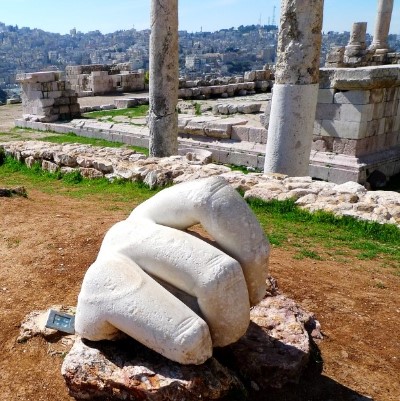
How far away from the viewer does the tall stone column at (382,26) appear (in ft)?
75.4

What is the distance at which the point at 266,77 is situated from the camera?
24.6 m

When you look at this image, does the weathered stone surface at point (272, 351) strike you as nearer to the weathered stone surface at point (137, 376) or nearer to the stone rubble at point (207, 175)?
the weathered stone surface at point (137, 376)

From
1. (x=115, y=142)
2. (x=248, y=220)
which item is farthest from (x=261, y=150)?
(x=248, y=220)

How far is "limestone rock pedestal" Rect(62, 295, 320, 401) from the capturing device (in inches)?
108

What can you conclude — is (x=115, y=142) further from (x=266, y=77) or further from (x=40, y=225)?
(x=266, y=77)

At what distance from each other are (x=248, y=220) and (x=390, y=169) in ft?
28.4

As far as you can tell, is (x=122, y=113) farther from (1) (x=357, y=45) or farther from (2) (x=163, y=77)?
(1) (x=357, y=45)

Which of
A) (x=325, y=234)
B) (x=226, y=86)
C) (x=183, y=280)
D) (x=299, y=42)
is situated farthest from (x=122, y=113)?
(x=183, y=280)

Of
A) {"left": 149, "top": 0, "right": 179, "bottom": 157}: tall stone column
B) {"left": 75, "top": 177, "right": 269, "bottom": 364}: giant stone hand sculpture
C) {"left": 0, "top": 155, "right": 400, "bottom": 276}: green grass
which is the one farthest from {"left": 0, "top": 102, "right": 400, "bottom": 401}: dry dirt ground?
{"left": 149, "top": 0, "right": 179, "bottom": 157}: tall stone column

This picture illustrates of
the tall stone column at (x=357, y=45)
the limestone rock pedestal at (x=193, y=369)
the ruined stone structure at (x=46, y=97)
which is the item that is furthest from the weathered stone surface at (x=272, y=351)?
the tall stone column at (x=357, y=45)

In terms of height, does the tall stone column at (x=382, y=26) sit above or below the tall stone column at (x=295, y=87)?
above

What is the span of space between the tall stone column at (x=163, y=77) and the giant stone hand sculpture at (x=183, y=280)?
708 centimetres

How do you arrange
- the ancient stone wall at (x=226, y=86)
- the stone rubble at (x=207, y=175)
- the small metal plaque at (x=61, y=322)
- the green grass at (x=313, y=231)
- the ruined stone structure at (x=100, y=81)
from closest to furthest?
1. the small metal plaque at (x=61, y=322)
2. the green grass at (x=313, y=231)
3. the stone rubble at (x=207, y=175)
4. the ancient stone wall at (x=226, y=86)
5. the ruined stone structure at (x=100, y=81)

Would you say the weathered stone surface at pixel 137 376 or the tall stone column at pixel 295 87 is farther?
the tall stone column at pixel 295 87
